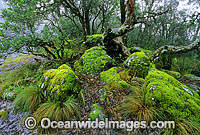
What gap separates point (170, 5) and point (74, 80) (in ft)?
43.4

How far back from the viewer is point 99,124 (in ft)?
6.74

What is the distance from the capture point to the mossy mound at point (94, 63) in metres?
4.03

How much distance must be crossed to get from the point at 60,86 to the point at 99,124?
141 centimetres

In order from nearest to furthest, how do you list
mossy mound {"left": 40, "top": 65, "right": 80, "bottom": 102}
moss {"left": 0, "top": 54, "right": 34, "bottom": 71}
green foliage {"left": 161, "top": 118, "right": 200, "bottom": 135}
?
green foliage {"left": 161, "top": 118, "right": 200, "bottom": 135}
mossy mound {"left": 40, "top": 65, "right": 80, "bottom": 102}
moss {"left": 0, "top": 54, "right": 34, "bottom": 71}

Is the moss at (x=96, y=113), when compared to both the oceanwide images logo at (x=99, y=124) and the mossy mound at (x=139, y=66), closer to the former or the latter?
the oceanwide images logo at (x=99, y=124)

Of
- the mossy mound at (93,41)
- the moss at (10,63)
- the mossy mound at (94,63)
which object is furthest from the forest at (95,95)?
the moss at (10,63)

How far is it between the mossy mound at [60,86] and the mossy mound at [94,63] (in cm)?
123

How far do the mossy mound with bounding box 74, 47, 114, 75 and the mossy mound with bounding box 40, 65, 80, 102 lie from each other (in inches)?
48.4

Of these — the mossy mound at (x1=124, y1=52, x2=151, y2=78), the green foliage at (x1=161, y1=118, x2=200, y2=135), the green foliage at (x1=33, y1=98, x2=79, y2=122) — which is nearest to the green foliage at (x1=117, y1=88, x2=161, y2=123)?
the green foliage at (x1=161, y1=118, x2=200, y2=135)

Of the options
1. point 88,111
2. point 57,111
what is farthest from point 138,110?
point 57,111

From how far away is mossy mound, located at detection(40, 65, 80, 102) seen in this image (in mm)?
2558

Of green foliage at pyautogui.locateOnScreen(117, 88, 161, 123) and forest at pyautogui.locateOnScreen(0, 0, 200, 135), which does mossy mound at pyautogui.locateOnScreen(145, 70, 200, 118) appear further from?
green foliage at pyautogui.locateOnScreen(117, 88, 161, 123)

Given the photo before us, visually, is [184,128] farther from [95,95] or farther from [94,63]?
[94,63]

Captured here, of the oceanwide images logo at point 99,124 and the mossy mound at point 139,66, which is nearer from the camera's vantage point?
the oceanwide images logo at point 99,124
